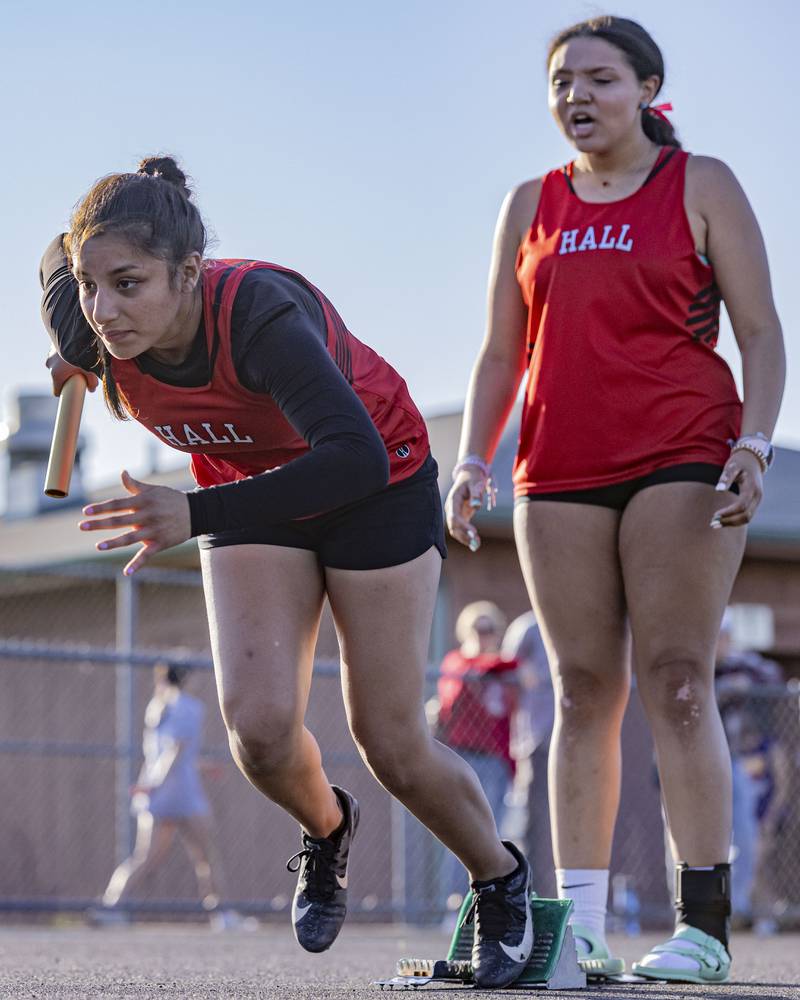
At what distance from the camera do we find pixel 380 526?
13.3 ft

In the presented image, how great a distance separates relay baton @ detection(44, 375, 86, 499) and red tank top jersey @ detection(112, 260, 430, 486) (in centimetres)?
19

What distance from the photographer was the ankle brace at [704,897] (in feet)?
14.6

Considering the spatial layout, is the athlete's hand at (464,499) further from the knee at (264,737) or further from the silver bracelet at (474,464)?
the knee at (264,737)

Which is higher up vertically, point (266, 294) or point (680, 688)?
point (266, 294)

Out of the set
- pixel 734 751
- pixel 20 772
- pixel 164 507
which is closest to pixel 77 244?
pixel 164 507

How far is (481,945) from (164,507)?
155 centimetres

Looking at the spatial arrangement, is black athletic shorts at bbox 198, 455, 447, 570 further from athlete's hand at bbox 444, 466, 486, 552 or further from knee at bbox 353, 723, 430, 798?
athlete's hand at bbox 444, 466, 486, 552

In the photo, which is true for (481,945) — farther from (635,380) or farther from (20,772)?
(20,772)

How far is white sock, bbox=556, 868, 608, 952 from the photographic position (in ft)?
14.9

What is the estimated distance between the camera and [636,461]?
14.7 feet

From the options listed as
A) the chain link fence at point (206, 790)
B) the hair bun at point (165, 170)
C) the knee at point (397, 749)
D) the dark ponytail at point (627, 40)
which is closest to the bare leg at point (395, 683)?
the knee at point (397, 749)

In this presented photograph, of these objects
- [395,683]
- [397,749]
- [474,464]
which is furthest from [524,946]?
[474,464]

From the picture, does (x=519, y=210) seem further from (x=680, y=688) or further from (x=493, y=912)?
(x=493, y=912)

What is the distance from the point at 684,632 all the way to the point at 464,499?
695 mm
